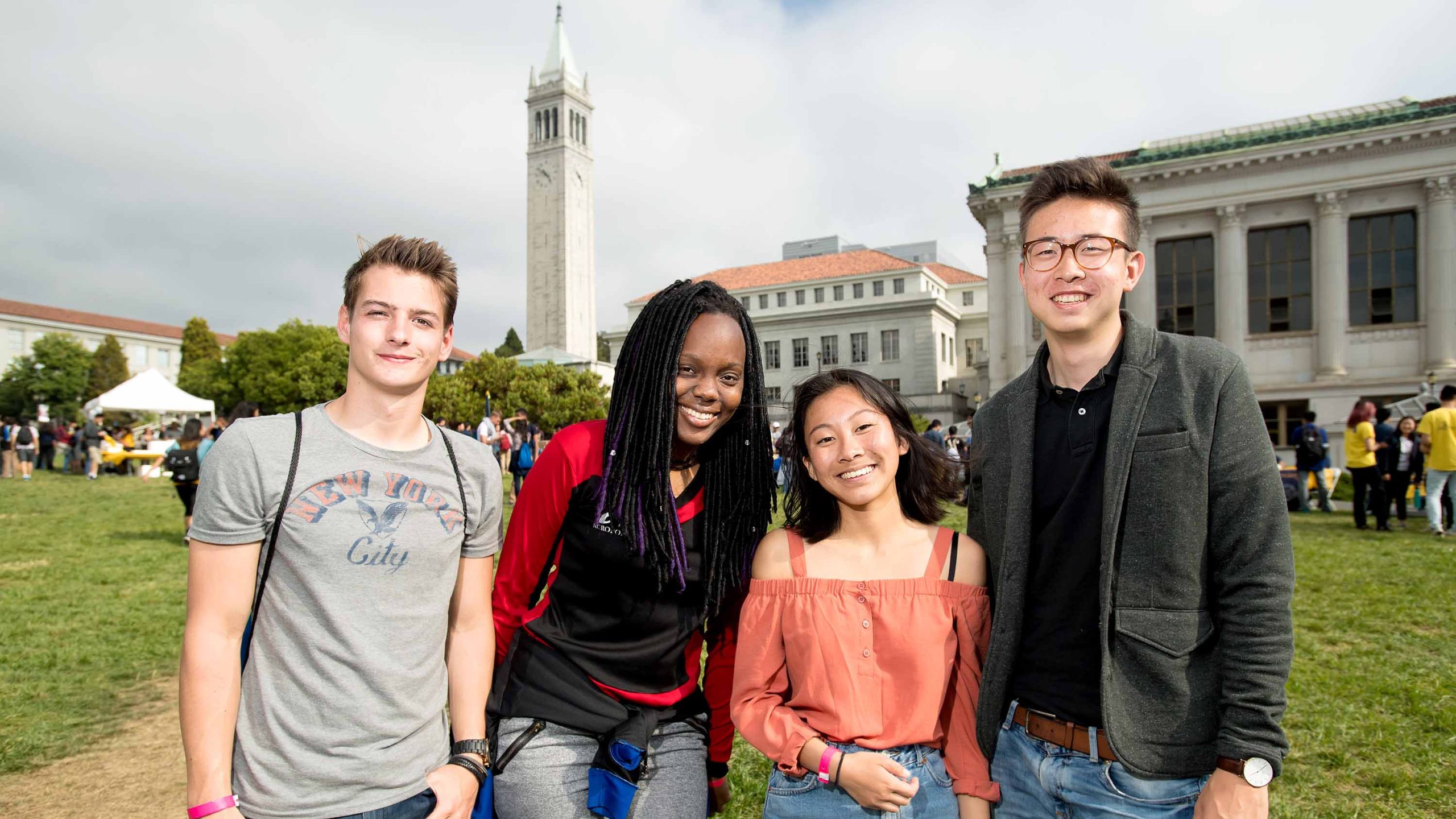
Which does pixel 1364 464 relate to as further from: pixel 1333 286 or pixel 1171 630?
pixel 1333 286

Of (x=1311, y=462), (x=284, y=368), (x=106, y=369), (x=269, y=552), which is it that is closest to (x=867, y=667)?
(x=269, y=552)

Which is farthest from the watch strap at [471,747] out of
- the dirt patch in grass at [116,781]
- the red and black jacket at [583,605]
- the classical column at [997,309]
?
the classical column at [997,309]

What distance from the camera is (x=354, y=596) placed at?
2135mm

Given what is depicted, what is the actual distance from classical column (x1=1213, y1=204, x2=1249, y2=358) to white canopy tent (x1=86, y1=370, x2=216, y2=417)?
41.6 m

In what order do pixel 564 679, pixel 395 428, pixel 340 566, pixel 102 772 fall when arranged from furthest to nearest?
pixel 102 772 < pixel 564 679 < pixel 395 428 < pixel 340 566

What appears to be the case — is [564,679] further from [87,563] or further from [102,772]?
[87,563]

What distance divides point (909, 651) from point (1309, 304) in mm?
40712

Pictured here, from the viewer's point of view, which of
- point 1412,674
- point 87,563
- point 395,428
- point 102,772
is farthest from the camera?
point 87,563

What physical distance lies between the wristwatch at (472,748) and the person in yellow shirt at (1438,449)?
14.4 m

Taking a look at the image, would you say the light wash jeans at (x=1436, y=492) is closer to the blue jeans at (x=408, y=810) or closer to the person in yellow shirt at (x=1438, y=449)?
the person in yellow shirt at (x=1438, y=449)

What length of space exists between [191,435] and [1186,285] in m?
38.2

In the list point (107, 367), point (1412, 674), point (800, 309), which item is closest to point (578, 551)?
point (1412, 674)

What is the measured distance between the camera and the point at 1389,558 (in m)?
10.5

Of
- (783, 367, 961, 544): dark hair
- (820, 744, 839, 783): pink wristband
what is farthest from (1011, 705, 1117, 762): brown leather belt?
(783, 367, 961, 544): dark hair
